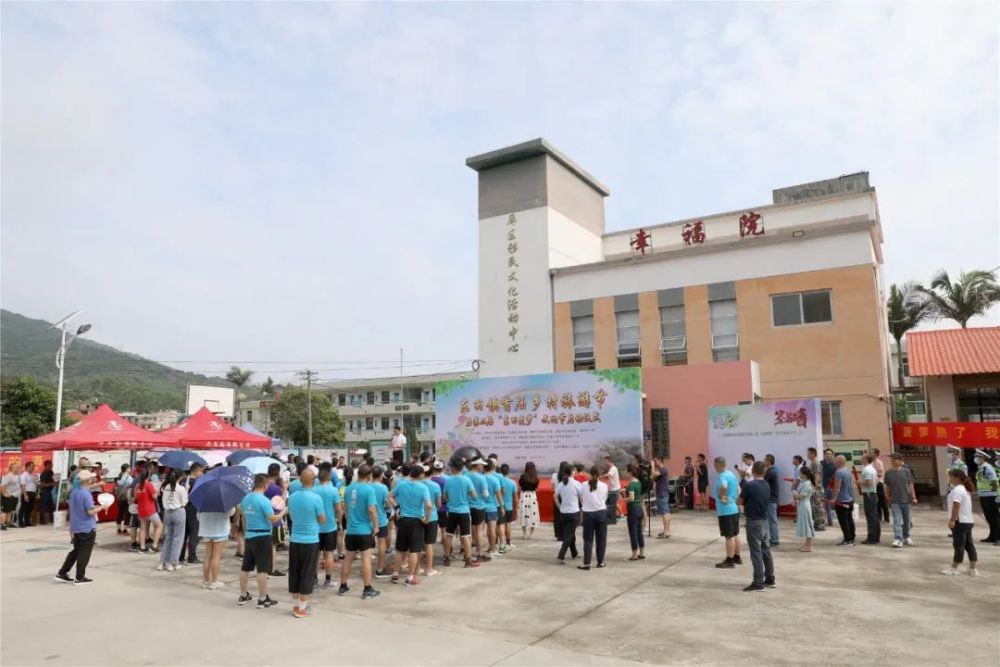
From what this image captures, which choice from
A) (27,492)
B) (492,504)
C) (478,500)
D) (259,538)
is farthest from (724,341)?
(27,492)

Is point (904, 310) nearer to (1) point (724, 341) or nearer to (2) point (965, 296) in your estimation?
(2) point (965, 296)

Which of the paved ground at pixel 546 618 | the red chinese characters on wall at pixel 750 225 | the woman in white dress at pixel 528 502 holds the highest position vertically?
the red chinese characters on wall at pixel 750 225

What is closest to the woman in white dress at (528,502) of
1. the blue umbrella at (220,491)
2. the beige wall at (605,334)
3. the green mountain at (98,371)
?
the blue umbrella at (220,491)

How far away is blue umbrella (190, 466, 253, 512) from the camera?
29.7 feet

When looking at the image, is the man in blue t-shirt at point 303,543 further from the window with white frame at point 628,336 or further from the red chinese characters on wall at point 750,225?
the red chinese characters on wall at point 750,225

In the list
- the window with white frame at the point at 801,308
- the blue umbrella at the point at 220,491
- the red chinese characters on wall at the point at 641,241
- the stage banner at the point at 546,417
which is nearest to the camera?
the blue umbrella at the point at 220,491

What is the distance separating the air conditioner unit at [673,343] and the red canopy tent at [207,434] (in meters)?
15.1

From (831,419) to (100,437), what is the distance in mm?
21449

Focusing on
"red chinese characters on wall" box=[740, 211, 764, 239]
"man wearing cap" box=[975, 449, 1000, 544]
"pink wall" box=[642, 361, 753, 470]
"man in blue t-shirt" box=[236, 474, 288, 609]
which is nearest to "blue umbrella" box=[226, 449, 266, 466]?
"man in blue t-shirt" box=[236, 474, 288, 609]

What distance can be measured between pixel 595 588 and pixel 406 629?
302 cm

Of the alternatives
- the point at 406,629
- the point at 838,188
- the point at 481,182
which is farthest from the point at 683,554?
the point at 838,188

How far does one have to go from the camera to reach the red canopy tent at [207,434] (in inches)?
709

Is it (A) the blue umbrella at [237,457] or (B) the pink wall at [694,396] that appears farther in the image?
(B) the pink wall at [694,396]

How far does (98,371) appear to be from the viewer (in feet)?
502
